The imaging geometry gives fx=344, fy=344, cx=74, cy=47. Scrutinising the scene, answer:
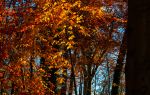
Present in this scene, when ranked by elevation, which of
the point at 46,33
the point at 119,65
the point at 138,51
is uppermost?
the point at 46,33

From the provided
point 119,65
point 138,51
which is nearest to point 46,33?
point 119,65

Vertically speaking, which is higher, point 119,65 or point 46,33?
point 46,33

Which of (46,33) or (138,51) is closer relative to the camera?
(138,51)

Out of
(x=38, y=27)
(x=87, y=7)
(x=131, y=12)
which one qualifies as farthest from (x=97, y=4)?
(x=131, y=12)

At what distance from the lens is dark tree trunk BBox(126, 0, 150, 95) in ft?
11.8

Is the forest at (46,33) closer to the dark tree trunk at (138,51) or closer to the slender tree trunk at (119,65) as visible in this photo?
the slender tree trunk at (119,65)

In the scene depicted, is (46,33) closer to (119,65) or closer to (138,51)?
(119,65)

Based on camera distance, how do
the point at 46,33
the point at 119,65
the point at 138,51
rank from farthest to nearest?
the point at 119,65
the point at 46,33
the point at 138,51

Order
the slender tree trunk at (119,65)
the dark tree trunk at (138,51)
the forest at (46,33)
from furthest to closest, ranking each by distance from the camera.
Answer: the slender tree trunk at (119,65) → the forest at (46,33) → the dark tree trunk at (138,51)

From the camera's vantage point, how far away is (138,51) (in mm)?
3676

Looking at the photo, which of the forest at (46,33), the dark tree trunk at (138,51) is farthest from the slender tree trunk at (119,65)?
the dark tree trunk at (138,51)

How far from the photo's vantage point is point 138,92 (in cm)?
359

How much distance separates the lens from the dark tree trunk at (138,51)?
359cm

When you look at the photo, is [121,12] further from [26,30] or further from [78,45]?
[26,30]
